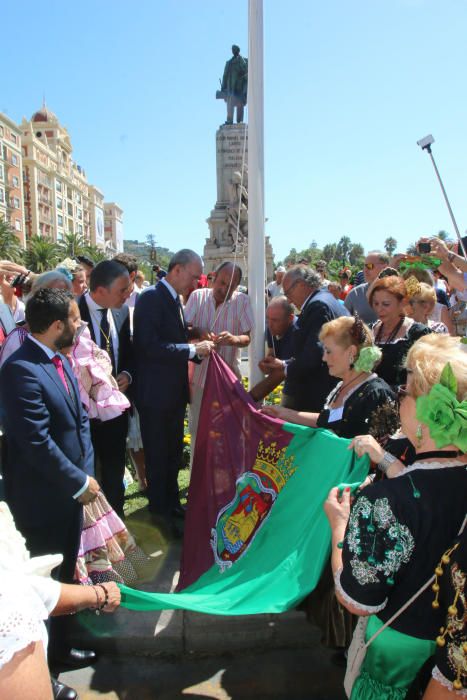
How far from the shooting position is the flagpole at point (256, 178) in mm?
4297

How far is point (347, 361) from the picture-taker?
132 inches

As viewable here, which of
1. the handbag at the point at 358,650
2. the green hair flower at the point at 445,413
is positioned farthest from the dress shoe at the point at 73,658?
the green hair flower at the point at 445,413

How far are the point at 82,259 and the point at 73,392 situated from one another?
17.2 ft

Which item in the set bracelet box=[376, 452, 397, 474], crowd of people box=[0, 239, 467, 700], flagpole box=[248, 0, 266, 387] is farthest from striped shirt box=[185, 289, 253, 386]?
bracelet box=[376, 452, 397, 474]

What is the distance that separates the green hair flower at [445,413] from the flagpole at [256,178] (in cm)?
314

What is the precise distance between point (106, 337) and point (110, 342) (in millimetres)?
59

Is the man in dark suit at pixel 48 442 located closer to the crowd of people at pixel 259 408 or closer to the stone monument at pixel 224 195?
the crowd of people at pixel 259 408

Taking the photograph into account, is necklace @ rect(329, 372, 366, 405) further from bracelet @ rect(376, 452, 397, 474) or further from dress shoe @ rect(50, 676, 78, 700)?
dress shoe @ rect(50, 676, 78, 700)

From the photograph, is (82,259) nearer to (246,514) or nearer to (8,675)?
(246,514)

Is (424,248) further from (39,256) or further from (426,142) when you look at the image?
(39,256)

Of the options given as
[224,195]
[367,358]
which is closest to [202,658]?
[367,358]

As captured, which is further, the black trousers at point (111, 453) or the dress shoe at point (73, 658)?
the black trousers at point (111, 453)

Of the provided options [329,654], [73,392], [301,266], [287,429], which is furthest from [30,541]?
[301,266]

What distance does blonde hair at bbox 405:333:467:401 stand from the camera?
5.50 feet
